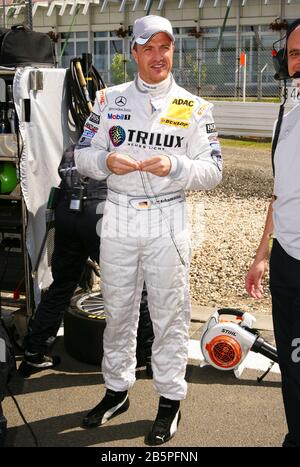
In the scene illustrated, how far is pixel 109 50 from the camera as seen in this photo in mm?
32969

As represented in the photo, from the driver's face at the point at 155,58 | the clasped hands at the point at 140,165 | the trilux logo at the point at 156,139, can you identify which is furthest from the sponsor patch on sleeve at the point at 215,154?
the driver's face at the point at 155,58

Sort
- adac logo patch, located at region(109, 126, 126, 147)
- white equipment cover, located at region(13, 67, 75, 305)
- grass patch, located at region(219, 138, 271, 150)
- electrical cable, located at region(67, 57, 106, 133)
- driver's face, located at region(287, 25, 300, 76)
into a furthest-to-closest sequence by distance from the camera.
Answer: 1. grass patch, located at region(219, 138, 271, 150)
2. electrical cable, located at region(67, 57, 106, 133)
3. white equipment cover, located at region(13, 67, 75, 305)
4. adac logo patch, located at region(109, 126, 126, 147)
5. driver's face, located at region(287, 25, 300, 76)

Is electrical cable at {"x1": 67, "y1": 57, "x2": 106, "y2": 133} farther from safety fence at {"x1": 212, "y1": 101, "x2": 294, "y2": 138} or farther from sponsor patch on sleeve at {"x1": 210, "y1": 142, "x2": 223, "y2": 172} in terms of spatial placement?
safety fence at {"x1": 212, "y1": 101, "x2": 294, "y2": 138}

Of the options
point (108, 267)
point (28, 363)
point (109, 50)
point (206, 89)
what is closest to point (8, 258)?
point (28, 363)

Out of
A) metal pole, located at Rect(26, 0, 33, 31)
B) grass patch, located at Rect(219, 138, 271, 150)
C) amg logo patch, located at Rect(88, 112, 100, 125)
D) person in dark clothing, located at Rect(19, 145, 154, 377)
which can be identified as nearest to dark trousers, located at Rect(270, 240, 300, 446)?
amg logo patch, located at Rect(88, 112, 100, 125)

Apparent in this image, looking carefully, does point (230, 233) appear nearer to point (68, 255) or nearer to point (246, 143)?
point (68, 255)

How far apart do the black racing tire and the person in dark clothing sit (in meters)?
0.13

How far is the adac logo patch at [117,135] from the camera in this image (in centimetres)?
307

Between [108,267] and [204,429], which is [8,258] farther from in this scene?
[204,429]

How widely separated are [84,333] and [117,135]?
62.1 inches

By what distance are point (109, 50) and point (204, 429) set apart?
31914 millimetres

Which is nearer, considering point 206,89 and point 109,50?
point 206,89

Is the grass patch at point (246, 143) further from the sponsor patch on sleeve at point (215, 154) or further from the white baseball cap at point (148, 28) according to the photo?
the white baseball cap at point (148, 28)

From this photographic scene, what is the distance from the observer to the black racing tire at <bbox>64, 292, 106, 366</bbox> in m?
4.02
